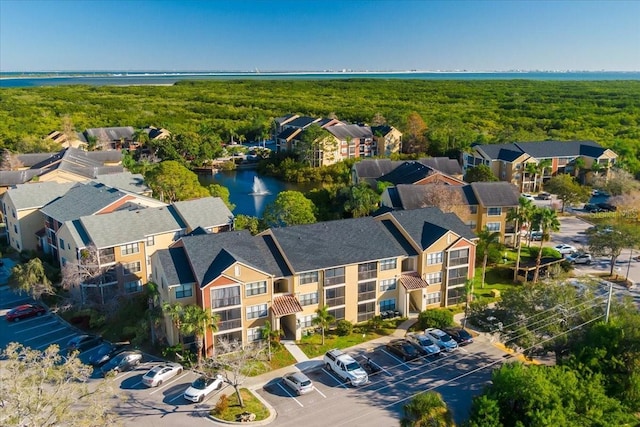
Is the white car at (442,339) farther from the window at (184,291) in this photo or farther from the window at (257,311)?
the window at (184,291)

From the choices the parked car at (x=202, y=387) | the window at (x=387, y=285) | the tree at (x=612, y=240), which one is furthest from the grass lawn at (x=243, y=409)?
the tree at (x=612, y=240)

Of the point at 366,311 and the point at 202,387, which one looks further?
the point at 366,311

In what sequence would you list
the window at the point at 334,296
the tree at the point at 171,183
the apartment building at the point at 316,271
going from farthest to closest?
the tree at the point at 171,183 → the window at the point at 334,296 → the apartment building at the point at 316,271

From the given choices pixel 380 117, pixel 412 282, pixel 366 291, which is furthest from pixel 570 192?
pixel 380 117

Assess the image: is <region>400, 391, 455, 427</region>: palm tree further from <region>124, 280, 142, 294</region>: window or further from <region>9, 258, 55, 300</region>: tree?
<region>9, 258, 55, 300</region>: tree

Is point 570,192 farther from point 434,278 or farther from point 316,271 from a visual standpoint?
point 316,271
